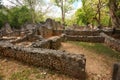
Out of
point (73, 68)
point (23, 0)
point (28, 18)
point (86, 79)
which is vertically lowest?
point (86, 79)

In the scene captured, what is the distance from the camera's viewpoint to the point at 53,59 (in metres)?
7.27

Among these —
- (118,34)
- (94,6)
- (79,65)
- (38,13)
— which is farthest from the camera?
(38,13)

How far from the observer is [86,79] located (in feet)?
22.7

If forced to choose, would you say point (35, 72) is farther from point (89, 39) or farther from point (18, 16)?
point (18, 16)

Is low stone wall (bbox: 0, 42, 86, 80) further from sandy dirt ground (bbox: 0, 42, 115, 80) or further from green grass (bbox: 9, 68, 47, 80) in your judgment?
green grass (bbox: 9, 68, 47, 80)

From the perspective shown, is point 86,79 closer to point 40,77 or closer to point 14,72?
point 40,77

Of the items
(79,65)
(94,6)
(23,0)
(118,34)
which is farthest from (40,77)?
(23,0)

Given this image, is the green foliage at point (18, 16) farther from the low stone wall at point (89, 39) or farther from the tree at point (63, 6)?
the low stone wall at point (89, 39)

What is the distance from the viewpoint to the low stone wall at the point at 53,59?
6.79m

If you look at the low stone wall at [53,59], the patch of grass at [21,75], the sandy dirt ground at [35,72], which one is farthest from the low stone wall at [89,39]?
the patch of grass at [21,75]

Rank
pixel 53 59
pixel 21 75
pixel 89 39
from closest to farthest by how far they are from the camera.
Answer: pixel 21 75, pixel 53 59, pixel 89 39

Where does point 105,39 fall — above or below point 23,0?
below

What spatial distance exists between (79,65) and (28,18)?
4134 centimetres

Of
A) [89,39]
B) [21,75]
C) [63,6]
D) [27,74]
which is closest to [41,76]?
[27,74]
